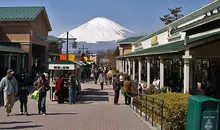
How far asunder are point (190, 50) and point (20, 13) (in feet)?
94.8

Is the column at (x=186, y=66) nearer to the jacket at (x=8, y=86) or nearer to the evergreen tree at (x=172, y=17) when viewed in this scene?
the jacket at (x=8, y=86)

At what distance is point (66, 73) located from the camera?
2212 cm

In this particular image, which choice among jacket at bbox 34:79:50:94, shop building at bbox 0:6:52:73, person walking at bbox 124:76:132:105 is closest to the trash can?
jacket at bbox 34:79:50:94

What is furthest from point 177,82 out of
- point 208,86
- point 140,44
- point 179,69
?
point 140,44

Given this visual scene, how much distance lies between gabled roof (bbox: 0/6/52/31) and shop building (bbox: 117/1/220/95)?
1250 centimetres

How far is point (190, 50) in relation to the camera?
13328 millimetres

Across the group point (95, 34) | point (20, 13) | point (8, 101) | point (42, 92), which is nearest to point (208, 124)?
point (42, 92)

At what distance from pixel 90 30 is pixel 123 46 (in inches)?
2766

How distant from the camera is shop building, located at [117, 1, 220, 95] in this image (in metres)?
11.7

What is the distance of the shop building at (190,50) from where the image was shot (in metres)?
11.7

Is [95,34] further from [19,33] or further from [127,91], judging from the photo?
[127,91]

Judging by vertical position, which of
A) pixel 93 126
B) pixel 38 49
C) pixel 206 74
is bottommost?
pixel 93 126

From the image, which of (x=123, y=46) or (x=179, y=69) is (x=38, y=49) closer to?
(x=123, y=46)

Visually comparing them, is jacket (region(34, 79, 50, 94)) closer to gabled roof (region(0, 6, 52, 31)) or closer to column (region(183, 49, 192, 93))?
column (region(183, 49, 192, 93))
